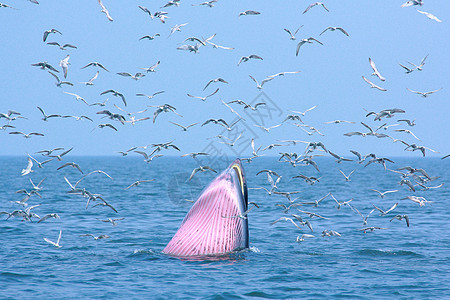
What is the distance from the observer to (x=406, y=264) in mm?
19422

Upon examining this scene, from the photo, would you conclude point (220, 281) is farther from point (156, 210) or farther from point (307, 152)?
point (156, 210)

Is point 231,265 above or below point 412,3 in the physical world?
below

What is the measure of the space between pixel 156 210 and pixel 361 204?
1784 centimetres

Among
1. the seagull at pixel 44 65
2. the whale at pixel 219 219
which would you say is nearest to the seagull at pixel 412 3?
the whale at pixel 219 219

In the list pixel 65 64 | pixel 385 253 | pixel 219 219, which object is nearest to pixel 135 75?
pixel 65 64

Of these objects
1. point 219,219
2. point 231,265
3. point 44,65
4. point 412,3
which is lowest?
point 231,265

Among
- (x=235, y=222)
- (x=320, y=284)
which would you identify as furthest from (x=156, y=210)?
(x=320, y=284)

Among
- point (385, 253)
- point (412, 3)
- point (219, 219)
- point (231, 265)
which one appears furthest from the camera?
point (412, 3)

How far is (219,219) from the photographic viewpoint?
60.6ft

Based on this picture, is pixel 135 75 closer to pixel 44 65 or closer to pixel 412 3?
pixel 44 65

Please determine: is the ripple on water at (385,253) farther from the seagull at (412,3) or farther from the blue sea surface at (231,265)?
the seagull at (412,3)

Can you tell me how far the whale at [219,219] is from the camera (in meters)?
18.5

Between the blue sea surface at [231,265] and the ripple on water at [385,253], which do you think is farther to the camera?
the ripple on water at [385,253]

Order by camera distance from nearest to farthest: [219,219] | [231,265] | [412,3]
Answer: [231,265] < [219,219] < [412,3]
